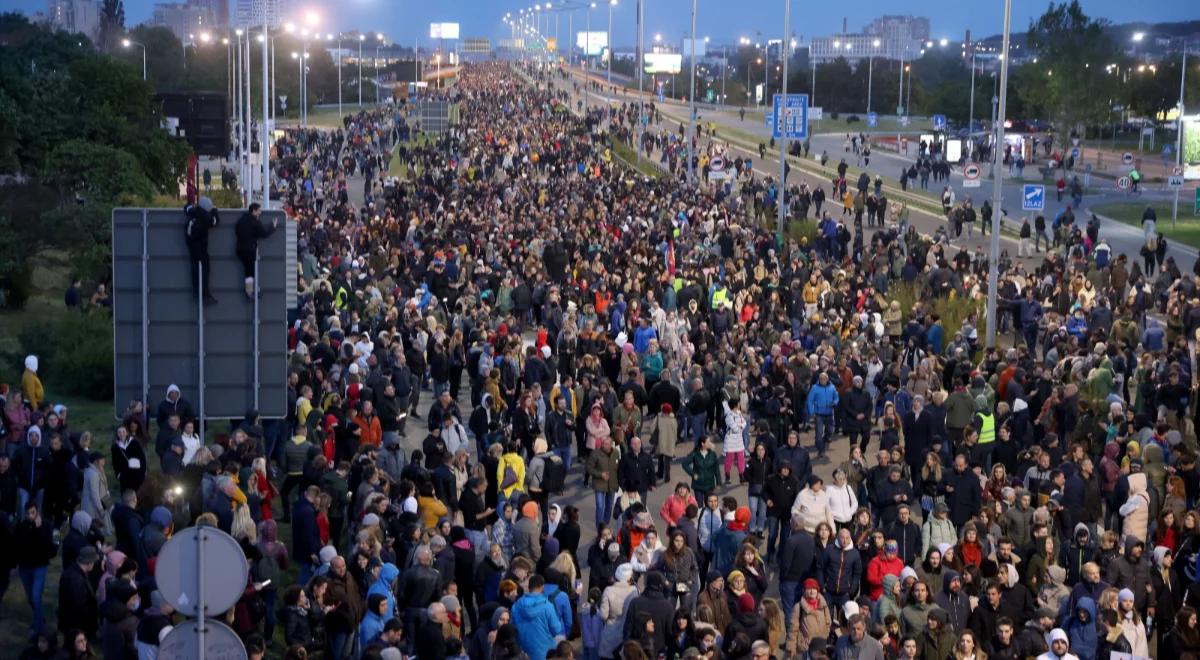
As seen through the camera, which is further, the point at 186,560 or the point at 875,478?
the point at 875,478

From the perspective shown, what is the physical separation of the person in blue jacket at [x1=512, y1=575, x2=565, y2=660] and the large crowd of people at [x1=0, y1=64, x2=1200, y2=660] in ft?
0.08

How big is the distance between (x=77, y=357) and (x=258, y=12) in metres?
9.84

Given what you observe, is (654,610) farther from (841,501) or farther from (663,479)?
(663,479)

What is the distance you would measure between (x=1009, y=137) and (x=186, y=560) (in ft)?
247

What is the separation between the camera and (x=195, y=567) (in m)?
8.73

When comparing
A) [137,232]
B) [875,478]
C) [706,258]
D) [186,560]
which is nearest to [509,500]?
[875,478]

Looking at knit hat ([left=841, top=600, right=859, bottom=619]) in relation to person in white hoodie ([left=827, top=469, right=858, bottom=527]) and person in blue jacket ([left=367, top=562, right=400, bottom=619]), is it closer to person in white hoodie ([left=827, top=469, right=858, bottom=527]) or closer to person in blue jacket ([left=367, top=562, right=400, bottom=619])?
person in white hoodie ([left=827, top=469, right=858, bottom=527])

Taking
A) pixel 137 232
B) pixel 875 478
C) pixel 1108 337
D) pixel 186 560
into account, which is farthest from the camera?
Result: pixel 1108 337

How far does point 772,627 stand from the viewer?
1193 centimetres

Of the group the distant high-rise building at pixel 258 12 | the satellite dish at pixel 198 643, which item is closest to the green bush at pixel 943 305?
the distant high-rise building at pixel 258 12

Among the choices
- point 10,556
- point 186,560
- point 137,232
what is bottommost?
point 10,556

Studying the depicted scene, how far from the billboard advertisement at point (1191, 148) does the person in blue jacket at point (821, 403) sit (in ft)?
132

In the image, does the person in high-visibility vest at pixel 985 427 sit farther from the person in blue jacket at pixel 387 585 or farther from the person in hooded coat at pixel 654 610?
the person in blue jacket at pixel 387 585

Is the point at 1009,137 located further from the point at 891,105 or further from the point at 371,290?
the point at 891,105
